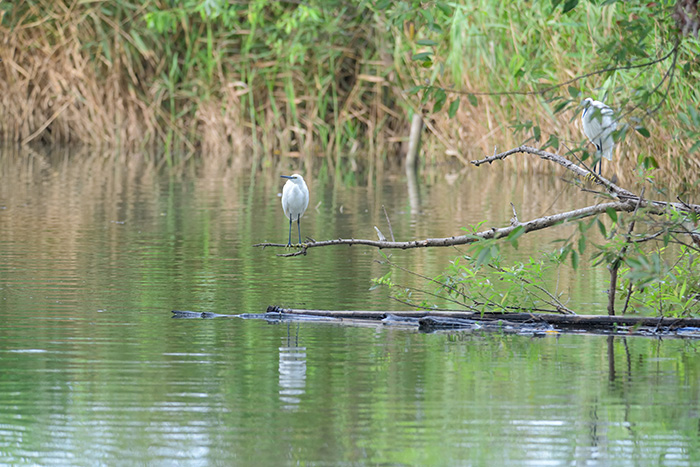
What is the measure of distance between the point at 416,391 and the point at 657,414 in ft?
3.23

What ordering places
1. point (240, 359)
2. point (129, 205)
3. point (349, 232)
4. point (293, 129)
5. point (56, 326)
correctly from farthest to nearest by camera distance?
point (293, 129) → point (129, 205) → point (349, 232) → point (56, 326) → point (240, 359)

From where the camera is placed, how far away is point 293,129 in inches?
976

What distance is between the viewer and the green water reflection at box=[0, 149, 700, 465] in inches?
181

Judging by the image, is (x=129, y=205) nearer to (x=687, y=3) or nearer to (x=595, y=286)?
(x=595, y=286)

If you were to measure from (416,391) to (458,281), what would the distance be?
1912 millimetres

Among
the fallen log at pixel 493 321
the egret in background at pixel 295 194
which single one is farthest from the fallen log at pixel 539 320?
the egret in background at pixel 295 194

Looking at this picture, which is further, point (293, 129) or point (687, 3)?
point (293, 129)

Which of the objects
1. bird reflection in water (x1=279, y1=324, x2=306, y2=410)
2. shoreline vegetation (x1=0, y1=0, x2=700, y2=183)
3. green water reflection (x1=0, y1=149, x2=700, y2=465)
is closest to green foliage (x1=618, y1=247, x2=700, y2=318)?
green water reflection (x1=0, y1=149, x2=700, y2=465)

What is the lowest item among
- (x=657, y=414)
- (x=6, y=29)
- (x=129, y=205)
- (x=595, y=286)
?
(x=657, y=414)

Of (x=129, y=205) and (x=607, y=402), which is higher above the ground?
(x=129, y=205)

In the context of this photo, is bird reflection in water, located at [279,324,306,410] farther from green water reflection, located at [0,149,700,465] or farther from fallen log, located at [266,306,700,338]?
fallen log, located at [266,306,700,338]

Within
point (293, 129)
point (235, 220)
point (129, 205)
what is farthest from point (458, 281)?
point (293, 129)

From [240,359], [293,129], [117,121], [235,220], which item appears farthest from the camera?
[117,121]

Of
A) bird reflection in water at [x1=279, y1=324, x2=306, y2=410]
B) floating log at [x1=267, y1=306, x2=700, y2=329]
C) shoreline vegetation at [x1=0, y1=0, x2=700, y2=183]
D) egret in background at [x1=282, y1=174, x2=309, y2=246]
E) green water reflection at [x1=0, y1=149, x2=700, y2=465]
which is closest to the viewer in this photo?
green water reflection at [x1=0, y1=149, x2=700, y2=465]
